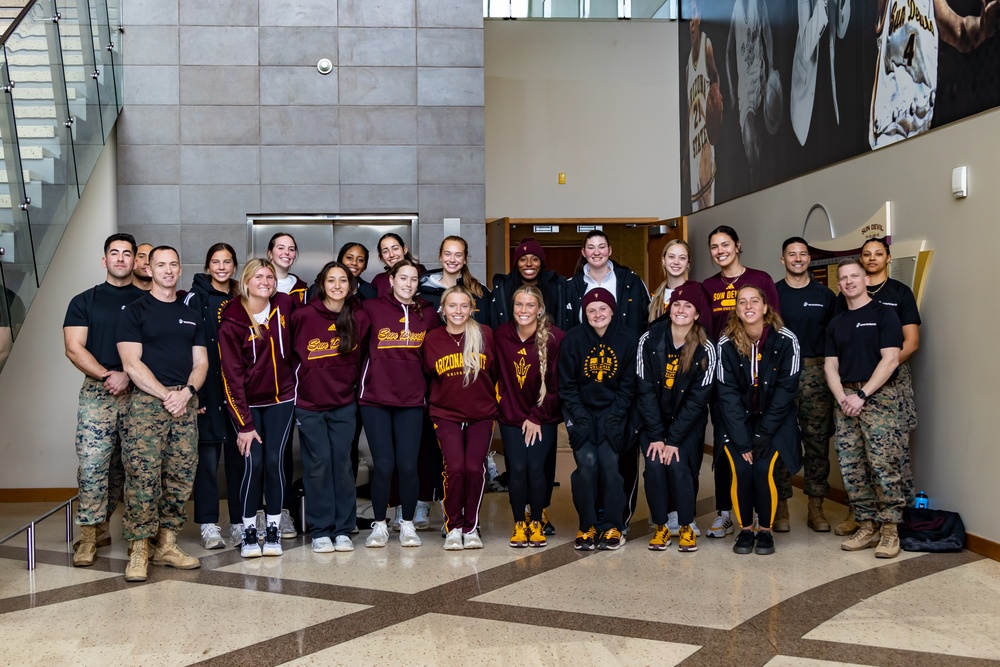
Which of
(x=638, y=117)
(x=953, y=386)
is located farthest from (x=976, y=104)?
(x=638, y=117)

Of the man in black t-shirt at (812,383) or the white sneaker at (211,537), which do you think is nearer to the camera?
the white sneaker at (211,537)

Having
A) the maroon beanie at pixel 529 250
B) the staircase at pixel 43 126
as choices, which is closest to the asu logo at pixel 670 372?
the maroon beanie at pixel 529 250

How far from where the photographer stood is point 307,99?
756 cm

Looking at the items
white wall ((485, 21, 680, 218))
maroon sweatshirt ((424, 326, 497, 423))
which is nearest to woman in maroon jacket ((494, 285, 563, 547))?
maroon sweatshirt ((424, 326, 497, 423))

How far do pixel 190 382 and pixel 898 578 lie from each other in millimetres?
3394

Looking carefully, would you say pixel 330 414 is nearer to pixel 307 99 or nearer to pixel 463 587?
pixel 463 587

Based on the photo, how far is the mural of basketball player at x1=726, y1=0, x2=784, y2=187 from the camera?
7531 millimetres

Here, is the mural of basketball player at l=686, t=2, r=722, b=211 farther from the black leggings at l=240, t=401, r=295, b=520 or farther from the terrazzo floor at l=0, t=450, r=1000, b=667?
the black leggings at l=240, t=401, r=295, b=520

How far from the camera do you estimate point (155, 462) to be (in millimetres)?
4465

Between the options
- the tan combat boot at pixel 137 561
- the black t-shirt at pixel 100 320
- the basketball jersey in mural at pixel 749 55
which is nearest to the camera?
the tan combat boot at pixel 137 561

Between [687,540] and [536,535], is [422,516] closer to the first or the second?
[536,535]

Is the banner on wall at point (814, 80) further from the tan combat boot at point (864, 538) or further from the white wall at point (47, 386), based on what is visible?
the white wall at point (47, 386)

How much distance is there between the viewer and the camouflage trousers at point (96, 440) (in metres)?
4.57

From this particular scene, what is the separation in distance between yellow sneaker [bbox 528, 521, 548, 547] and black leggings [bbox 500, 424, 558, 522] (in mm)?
46
